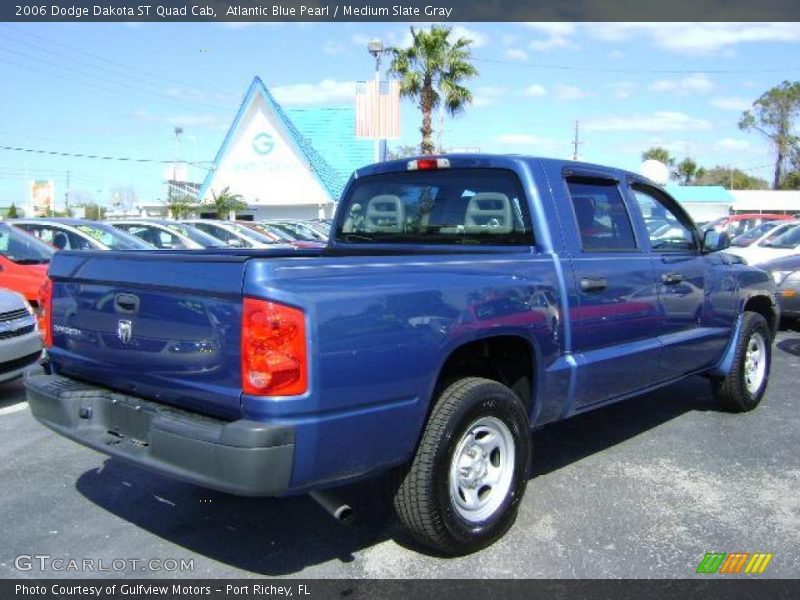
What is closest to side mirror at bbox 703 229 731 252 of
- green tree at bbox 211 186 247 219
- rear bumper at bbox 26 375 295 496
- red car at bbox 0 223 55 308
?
rear bumper at bbox 26 375 295 496

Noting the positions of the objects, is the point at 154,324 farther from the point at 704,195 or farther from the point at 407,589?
the point at 704,195

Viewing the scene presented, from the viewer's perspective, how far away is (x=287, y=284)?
2779 millimetres

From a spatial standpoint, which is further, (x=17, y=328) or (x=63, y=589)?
(x=17, y=328)

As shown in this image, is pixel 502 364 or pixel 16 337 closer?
pixel 502 364

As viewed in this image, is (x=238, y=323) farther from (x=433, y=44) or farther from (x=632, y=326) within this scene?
(x=433, y=44)

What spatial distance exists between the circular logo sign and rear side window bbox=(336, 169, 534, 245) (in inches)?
1262

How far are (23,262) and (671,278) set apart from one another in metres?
7.50

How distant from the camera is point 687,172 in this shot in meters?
83.9

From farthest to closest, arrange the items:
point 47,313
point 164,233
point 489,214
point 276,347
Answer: point 164,233
point 489,214
point 47,313
point 276,347

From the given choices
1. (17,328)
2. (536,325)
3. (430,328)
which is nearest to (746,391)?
(536,325)

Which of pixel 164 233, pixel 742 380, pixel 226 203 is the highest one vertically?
pixel 226 203

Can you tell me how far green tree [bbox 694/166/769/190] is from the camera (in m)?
93.2

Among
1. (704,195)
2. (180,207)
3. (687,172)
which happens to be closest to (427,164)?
(180,207)

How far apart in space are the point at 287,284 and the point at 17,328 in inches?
174
